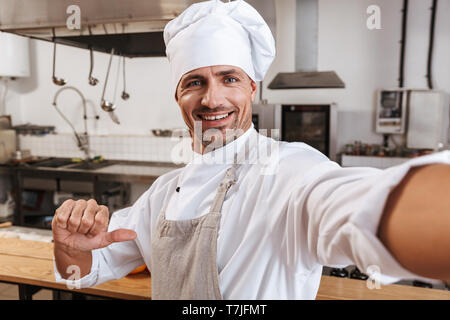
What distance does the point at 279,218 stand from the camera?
2.16 feet

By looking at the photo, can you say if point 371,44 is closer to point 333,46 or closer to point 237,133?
point 333,46

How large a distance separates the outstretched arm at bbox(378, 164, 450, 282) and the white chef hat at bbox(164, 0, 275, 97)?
0.48 metres

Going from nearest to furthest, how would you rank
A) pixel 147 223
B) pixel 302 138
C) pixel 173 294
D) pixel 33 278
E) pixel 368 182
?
pixel 368 182 < pixel 173 294 < pixel 147 223 < pixel 33 278 < pixel 302 138

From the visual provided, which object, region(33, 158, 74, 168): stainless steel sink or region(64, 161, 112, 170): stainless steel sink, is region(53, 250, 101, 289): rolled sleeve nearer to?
region(64, 161, 112, 170): stainless steel sink

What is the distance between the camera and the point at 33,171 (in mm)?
3225

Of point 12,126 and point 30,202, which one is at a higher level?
point 12,126

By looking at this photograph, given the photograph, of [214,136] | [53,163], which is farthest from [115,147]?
[214,136]

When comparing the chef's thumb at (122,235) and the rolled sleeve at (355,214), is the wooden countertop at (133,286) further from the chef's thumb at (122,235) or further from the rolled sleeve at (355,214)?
the rolled sleeve at (355,214)

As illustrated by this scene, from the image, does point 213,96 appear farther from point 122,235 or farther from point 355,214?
point 355,214

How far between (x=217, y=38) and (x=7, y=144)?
3.61 metres

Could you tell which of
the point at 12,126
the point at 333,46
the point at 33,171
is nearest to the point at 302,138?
the point at 333,46

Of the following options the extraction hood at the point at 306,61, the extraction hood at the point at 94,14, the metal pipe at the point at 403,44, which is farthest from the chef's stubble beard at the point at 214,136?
the metal pipe at the point at 403,44

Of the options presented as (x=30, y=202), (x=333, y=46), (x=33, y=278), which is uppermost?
(x=333, y=46)
